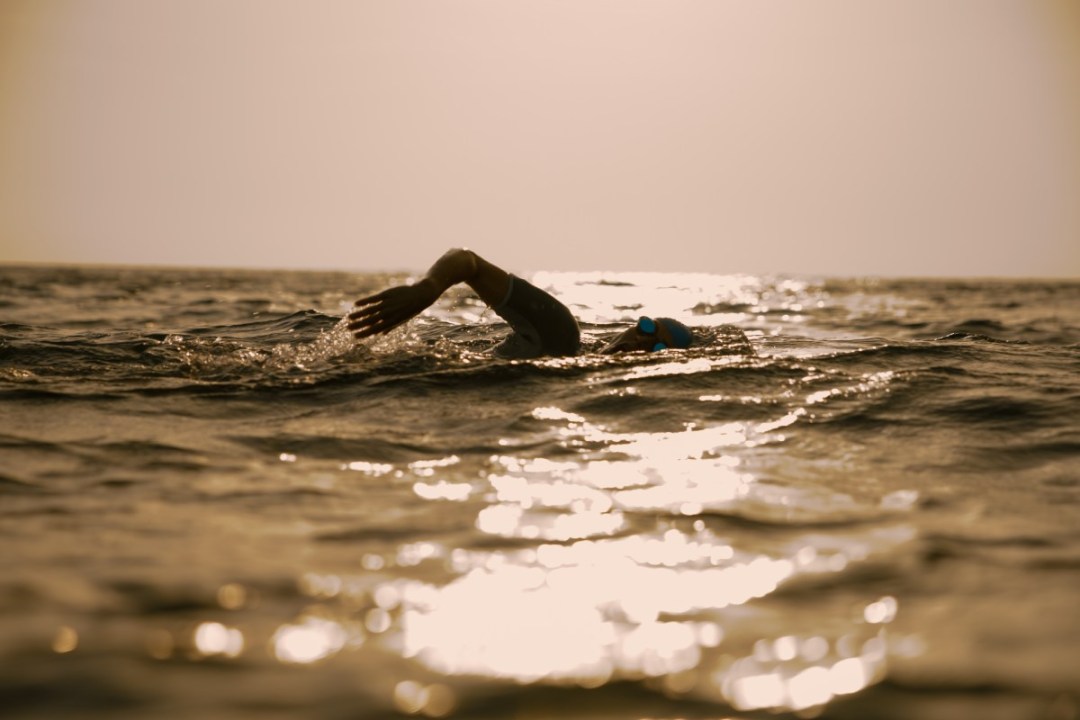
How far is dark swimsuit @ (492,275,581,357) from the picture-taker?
286 inches

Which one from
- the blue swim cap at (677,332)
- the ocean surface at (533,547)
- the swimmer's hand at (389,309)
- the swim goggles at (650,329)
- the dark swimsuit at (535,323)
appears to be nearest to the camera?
the ocean surface at (533,547)

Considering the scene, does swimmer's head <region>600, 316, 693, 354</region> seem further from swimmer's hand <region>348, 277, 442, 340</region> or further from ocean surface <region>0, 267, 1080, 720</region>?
swimmer's hand <region>348, 277, 442, 340</region>

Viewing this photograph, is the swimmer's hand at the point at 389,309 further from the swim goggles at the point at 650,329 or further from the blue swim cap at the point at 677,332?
the blue swim cap at the point at 677,332

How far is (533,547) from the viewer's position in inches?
126

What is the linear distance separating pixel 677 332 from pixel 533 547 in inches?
210

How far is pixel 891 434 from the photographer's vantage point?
5297 mm

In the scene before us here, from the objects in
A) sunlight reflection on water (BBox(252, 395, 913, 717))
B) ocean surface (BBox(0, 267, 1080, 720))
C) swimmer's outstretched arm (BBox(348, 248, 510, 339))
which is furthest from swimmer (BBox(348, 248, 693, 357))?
sunlight reflection on water (BBox(252, 395, 913, 717))

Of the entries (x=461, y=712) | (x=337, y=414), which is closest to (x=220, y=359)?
(x=337, y=414)

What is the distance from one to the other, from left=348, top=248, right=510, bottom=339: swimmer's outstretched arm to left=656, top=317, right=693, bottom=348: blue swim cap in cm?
188

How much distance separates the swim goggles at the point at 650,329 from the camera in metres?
8.05

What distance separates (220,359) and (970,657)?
633cm

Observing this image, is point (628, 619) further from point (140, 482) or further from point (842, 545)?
point (140, 482)

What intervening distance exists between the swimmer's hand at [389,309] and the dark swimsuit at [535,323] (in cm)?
123

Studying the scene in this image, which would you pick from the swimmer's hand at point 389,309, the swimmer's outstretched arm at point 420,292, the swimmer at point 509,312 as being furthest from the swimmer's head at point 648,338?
the swimmer's hand at point 389,309
